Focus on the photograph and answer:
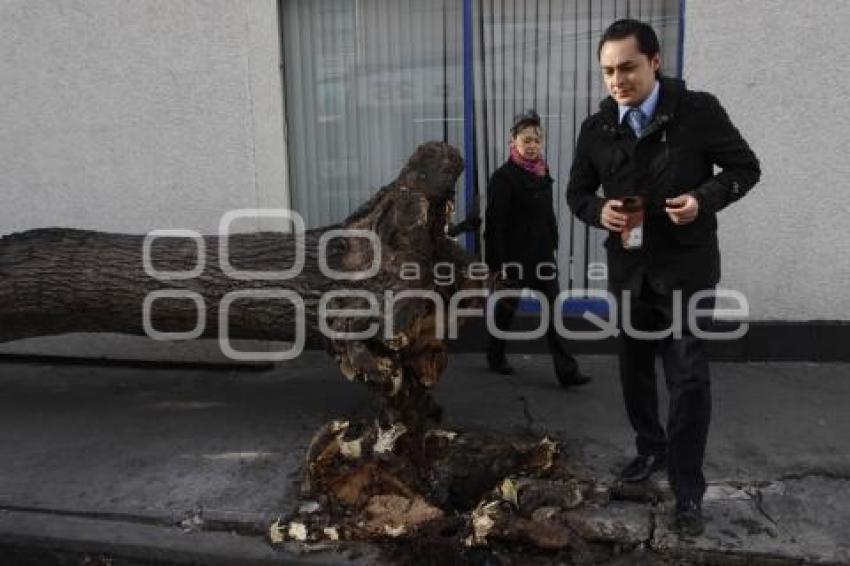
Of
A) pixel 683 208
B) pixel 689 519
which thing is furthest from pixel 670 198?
pixel 689 519

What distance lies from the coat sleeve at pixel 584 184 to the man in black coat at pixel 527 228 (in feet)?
4.01

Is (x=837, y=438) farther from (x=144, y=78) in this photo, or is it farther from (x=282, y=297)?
(x=144, y=78)

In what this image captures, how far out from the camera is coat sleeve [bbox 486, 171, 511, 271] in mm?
4652

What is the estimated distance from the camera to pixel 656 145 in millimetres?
2969

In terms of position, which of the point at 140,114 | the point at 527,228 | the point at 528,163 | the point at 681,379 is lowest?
the point at 681,379

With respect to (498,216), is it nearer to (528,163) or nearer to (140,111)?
(528,163)

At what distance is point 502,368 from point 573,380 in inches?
21.7

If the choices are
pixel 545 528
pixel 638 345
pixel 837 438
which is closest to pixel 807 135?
pixel 837 438

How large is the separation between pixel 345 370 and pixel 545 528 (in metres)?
1.16

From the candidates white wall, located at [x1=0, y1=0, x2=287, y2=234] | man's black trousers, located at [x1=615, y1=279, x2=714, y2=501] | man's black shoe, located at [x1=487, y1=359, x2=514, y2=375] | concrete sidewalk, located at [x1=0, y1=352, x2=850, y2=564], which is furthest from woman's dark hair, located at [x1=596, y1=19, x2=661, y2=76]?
white wall, located at [x1=0, y1=0, x2=287, y2=234]

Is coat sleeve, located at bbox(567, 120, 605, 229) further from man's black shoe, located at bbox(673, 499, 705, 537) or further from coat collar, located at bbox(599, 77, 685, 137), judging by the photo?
man's black shoe, located at bbox(673, 499, 705, 537)

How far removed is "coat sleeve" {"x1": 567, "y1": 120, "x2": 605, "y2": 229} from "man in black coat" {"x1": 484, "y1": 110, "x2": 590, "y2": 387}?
1221mm

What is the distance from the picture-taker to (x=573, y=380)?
4828mm

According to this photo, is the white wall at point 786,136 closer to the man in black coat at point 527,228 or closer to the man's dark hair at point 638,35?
the man in black coat at point 527,228
